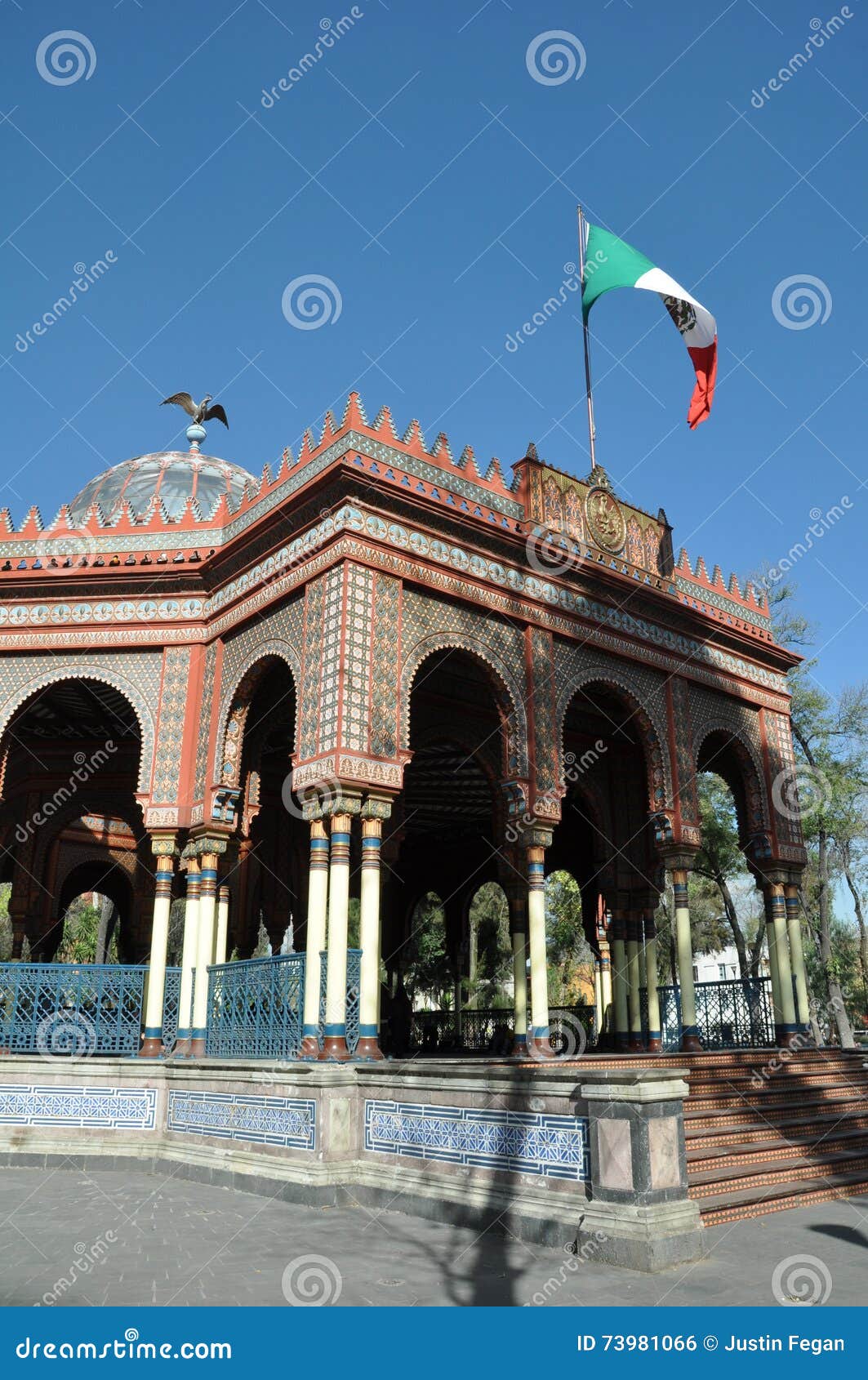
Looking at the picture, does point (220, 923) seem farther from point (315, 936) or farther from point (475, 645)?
point (475, 645)

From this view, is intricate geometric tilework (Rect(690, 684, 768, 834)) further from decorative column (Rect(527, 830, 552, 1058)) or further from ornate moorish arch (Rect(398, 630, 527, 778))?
decorative column (Rect(527, 830, 552, 1058))

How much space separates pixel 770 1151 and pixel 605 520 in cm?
780

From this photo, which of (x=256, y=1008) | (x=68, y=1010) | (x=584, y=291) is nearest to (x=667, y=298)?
(x=584, y=291)

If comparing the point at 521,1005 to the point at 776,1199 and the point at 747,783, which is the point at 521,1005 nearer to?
the point at 747,783

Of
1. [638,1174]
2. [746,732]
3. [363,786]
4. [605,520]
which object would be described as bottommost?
[638,1174]

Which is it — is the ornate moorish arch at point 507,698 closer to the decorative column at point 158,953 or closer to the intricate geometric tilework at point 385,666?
the intricate geometric tilework at point 385,666

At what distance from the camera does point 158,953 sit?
11.4 metres

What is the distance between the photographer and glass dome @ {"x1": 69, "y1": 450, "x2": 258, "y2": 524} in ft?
50.8

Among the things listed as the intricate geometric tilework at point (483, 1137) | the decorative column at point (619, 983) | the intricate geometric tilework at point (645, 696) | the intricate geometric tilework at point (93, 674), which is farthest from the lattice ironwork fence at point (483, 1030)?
the intricate geometric tilework at point (483, 1137)

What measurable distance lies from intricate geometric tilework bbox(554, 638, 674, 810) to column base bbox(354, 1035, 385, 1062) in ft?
15.9

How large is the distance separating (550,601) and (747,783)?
16.1ft

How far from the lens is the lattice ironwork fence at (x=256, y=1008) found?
30.8 ft

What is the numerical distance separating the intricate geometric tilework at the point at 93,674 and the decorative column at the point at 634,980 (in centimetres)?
783

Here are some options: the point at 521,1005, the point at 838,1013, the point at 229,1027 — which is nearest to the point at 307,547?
the point at 229,1027
